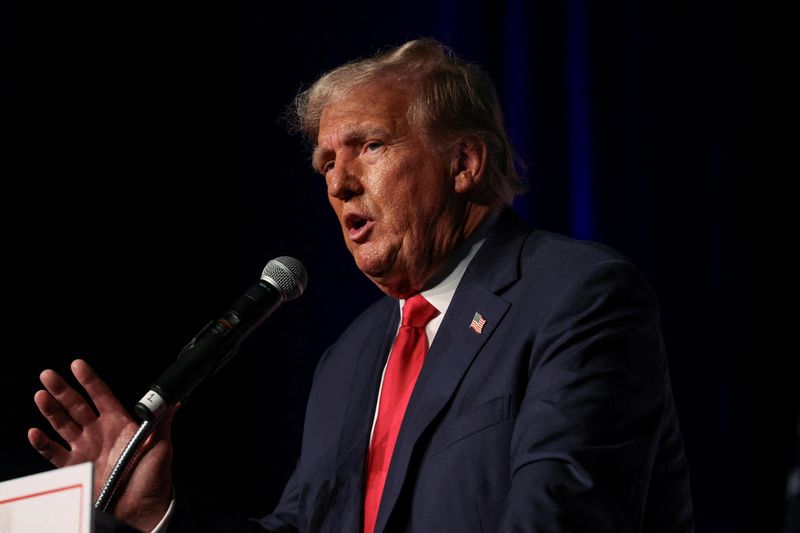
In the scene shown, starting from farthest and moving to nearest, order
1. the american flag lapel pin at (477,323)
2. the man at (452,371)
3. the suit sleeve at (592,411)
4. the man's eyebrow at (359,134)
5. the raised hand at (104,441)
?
the man's eyebrow at (359,134) → the american flag lapel pin at (477,323) → the raised hand at (104,441) → the man at (452,371) → the suit sleeve at (592,411)

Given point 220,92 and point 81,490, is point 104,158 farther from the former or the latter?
point 81,490

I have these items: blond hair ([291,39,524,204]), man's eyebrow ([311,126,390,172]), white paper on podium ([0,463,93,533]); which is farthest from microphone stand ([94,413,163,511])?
blond hair ([291,39,524,204])

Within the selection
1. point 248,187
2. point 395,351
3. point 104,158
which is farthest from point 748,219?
point 104,158

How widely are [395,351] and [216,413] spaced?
139 centimetres

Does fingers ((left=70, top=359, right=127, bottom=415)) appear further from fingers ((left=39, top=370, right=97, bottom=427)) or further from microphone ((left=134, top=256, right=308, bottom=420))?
microphone ((left=134, top=256, right=308, bottom=420))

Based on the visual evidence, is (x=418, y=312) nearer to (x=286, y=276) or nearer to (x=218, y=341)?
(x=286, y=276)

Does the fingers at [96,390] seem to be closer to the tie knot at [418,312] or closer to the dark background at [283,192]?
the tie knot at [418,312]

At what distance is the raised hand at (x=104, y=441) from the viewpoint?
69.3 inches

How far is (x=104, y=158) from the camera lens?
3188 millimetres

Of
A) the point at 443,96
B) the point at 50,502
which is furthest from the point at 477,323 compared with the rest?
the point at 50,502

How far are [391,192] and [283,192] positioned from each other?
1360 mm

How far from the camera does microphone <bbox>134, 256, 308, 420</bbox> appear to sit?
5.15ft

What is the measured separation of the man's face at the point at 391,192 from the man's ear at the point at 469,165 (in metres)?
0.02

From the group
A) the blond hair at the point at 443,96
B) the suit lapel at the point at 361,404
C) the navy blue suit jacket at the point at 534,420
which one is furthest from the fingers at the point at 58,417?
the blond hair at the point at 443,96
